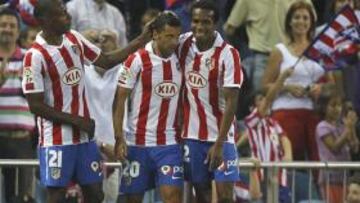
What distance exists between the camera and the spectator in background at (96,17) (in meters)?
17.0

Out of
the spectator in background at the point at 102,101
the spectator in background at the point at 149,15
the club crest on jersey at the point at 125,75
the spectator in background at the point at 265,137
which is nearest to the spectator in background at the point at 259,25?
the spectator in background at the point at 149,15

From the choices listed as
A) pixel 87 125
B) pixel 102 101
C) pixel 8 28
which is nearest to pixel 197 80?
pixel 87 125

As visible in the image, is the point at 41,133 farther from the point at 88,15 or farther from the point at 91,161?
the point at 88,15

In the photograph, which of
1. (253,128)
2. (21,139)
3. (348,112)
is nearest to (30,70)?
(21,139)

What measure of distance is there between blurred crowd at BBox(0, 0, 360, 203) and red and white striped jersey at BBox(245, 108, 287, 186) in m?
0.04

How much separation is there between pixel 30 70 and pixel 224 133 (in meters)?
1.75

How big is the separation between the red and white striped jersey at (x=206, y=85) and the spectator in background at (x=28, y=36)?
314 cm

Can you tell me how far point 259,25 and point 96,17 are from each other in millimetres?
1865

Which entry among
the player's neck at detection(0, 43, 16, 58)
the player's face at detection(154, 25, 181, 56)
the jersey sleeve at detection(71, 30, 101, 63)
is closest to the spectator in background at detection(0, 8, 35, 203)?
the player's neck at detection(0, 43, 16, 58)

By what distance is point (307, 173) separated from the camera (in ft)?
47.5

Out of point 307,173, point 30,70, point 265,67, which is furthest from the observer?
point 265,67

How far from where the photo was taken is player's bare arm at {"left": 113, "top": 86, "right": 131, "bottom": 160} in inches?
521

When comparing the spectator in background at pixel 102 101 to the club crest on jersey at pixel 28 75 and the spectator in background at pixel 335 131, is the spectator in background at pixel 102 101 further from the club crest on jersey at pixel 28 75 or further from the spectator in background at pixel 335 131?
the spectator in background at pixel 335 131

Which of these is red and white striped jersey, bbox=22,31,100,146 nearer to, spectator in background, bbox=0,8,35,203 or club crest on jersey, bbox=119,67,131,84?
club crest on jersey, bbox=119,67,131,84
